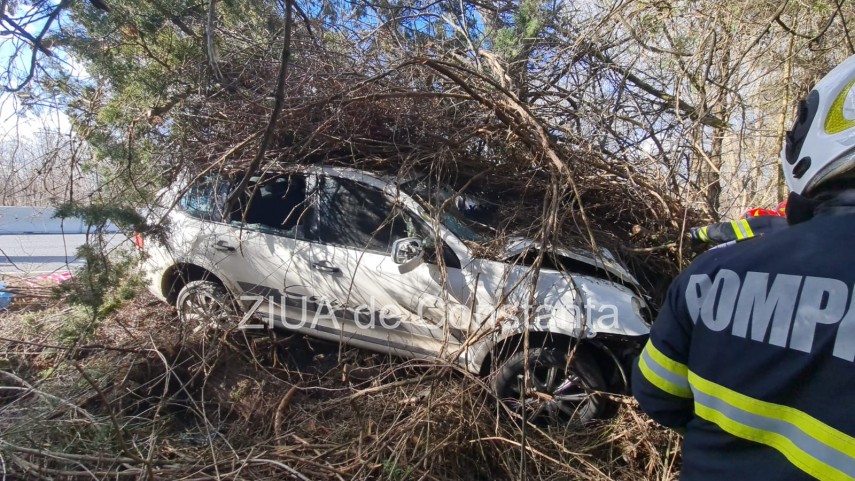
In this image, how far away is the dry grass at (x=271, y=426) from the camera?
2.64 metres

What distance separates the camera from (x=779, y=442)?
1050 mm

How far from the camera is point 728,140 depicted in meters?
5.35

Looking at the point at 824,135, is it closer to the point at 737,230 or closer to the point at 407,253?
the point at 737,230

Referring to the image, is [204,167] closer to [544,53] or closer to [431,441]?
[431,441]

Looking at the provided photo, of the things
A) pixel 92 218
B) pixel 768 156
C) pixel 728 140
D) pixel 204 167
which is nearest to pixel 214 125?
pixel 204 167

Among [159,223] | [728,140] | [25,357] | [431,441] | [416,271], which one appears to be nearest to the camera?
[431,441]

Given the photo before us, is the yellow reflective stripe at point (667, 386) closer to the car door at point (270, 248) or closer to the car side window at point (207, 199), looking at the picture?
the car door at point (270, 248)

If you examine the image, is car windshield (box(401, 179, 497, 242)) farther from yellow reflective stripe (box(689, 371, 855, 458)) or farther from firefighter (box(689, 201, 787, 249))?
yellow reflective stripe (box(689, 371, 855, 458))

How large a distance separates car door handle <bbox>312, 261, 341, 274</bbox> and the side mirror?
2.16ft

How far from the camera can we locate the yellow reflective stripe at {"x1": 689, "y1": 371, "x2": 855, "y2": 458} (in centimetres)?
94

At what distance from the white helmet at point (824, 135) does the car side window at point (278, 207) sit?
3.07 meters

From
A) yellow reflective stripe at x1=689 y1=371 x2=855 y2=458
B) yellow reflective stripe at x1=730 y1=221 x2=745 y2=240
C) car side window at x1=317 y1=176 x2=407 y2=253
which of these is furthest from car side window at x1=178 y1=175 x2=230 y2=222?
yellow reflective stripe at x1=689 y1=371 x2=855 y2=458

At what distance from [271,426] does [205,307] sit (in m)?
1.26

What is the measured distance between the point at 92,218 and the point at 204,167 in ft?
3.50
